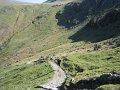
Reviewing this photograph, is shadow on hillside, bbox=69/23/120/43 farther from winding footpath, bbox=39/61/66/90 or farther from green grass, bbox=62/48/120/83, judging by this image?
winding footpath, bbox=39/61/66/90

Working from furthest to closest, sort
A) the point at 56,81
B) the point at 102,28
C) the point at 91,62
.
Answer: the point at 102,28
the point at 91,62
the point at 56,81

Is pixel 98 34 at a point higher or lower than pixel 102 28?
lower

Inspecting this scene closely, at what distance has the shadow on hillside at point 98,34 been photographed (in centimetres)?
16452

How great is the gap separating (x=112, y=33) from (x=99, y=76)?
108 meters

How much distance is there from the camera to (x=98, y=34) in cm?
17938

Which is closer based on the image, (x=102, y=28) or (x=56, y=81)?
(x=56, y=81)

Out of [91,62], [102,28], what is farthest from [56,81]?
[102,28]

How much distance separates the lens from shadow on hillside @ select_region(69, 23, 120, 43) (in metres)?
165

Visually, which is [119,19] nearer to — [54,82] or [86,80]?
[54,82]

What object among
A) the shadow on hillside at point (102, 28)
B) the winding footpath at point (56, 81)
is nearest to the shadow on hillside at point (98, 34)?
the shadow on hillside at point (102, 28)

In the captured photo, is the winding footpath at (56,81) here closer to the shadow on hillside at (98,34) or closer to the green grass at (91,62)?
the green grass at (91,62)

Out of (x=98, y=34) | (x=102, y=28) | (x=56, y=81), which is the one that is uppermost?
(x=56, y=81)

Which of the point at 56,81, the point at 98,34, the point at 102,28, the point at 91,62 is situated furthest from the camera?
the point at 102,28

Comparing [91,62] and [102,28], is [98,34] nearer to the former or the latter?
[102,28]
